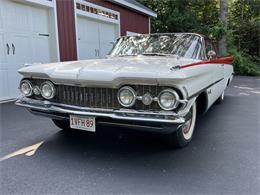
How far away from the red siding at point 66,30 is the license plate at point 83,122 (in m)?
5.59

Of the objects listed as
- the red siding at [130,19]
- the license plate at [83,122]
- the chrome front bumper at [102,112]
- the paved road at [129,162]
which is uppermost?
the red siding at [130,19]

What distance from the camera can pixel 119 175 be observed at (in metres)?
2.83

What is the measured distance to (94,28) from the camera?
394 inches

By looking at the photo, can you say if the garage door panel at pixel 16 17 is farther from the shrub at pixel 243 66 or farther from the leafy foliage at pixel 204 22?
the leafy foliage at pixel 204 22

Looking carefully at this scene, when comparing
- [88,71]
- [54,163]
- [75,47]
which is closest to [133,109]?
[88,71]

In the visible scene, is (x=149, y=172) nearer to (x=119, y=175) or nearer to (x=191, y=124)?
(x=119, y=175)

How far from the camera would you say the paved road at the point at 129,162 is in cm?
259

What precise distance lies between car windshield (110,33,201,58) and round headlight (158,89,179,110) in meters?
1.44

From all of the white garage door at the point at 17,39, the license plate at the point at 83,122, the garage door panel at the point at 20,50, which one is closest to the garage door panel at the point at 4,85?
the white garage door at the point at 17,39

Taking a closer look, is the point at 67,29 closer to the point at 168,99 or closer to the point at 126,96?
the point at 126,96

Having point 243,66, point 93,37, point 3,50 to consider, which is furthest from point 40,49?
point 243,66

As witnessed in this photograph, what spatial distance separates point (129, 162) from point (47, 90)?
1.29 metres

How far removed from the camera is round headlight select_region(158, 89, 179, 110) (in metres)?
2.68

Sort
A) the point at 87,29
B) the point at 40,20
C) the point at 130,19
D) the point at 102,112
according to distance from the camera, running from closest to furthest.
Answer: the point at 102,112 < the point at 40,20 < the point at 87,29 < the point at 130,19
